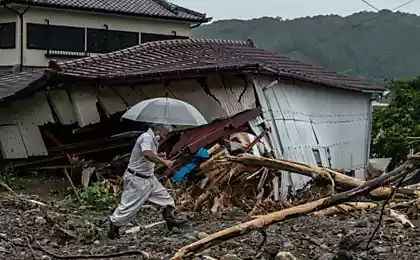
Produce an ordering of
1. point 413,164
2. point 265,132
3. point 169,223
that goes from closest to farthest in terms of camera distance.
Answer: point 413,164
point 169,223
point 265,132

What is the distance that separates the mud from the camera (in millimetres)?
7410

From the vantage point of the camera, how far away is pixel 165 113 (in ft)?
32.8

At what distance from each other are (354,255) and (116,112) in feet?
29.3

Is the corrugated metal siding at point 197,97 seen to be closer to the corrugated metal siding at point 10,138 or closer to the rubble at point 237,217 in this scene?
the rubble at point 237,217

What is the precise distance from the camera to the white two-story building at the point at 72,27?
82.2 ft

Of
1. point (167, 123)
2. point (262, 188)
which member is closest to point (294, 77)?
point (262, 188)

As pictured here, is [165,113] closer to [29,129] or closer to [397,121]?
[29,129]

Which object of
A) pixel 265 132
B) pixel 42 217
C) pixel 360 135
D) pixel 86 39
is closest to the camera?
pixel 42 217

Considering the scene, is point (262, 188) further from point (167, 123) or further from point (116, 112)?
point (116, 112)

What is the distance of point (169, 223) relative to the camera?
9.16 metres

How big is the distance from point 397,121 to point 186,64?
10.2m

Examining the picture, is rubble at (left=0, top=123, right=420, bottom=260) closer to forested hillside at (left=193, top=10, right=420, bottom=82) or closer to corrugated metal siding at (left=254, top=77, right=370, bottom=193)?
corrugated metal siding at (left=254, top=77, right=370, bottom=193)

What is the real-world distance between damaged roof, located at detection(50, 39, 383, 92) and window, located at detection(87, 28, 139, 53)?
7.47 metres

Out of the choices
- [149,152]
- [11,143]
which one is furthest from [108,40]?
[149,152]
